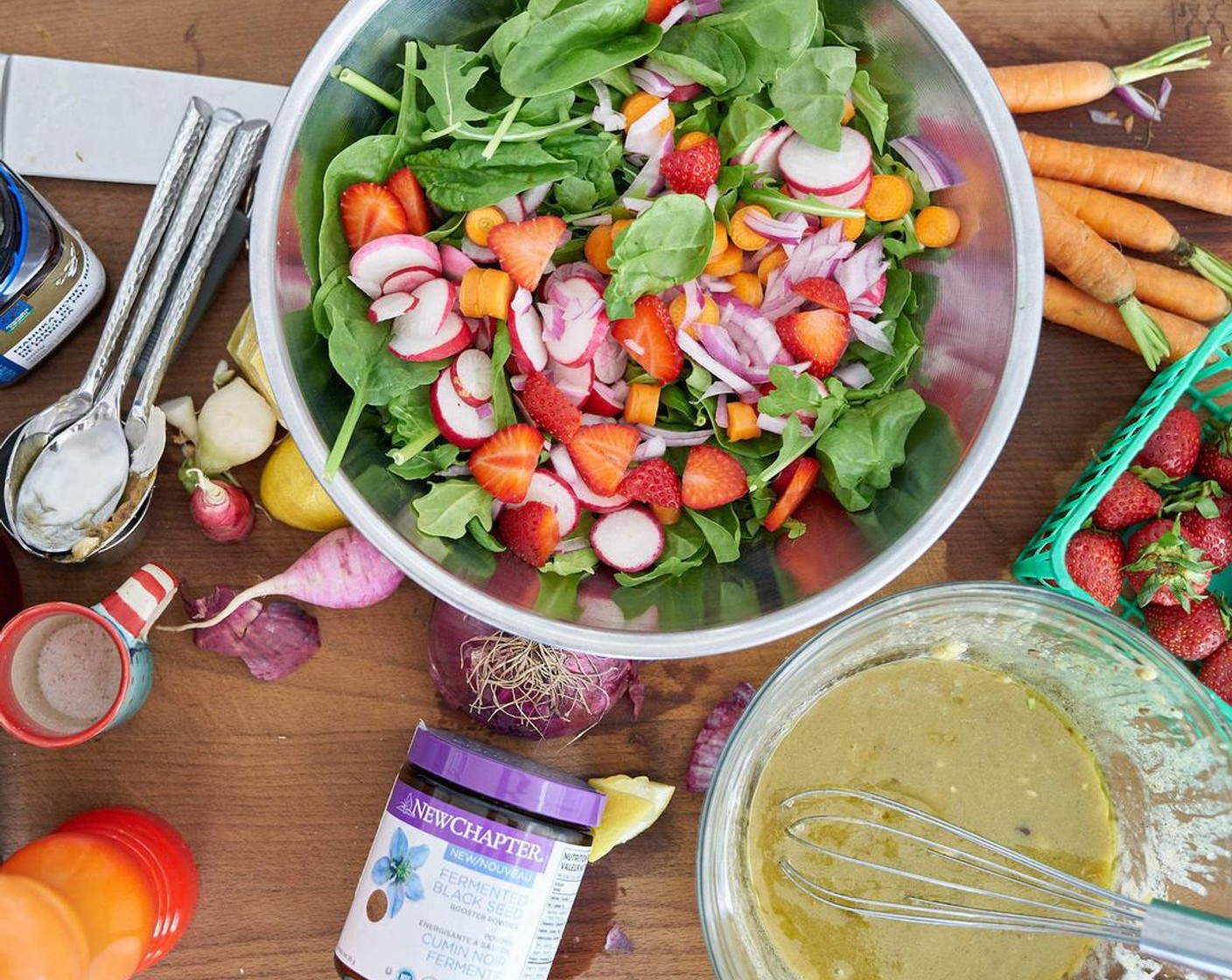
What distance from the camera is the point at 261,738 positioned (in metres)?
1.25

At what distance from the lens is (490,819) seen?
3.57 feet

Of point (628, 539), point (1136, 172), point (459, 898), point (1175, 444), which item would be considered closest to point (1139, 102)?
point (1136, 172)

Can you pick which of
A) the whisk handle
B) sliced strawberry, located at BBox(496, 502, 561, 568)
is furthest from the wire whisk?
sliced strawberry, located at BBox(496, 502, 561, 568)

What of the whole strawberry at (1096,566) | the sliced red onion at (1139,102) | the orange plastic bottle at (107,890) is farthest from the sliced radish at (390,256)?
the sliced red onion at (1139,102)

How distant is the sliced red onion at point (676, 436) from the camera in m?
1.08

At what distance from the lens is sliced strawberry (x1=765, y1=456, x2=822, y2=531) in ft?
3.46

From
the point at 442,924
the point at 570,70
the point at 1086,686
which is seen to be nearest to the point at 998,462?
the point at 1086,686

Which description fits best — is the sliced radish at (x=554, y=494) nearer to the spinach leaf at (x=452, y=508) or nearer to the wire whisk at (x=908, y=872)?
the spinach leaf at (x=452, y=508)

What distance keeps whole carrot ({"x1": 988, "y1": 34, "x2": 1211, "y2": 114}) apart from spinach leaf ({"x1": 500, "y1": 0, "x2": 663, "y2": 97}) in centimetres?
50

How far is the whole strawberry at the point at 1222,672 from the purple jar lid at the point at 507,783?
725 mm

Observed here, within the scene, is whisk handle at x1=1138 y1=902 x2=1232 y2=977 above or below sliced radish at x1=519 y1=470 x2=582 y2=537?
below

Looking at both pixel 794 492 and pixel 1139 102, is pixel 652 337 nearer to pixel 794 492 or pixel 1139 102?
pixel 794 492

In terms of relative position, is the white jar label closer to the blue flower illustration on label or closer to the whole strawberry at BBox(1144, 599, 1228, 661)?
the blue flower illustration on label

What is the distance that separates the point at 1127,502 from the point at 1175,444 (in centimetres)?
9
